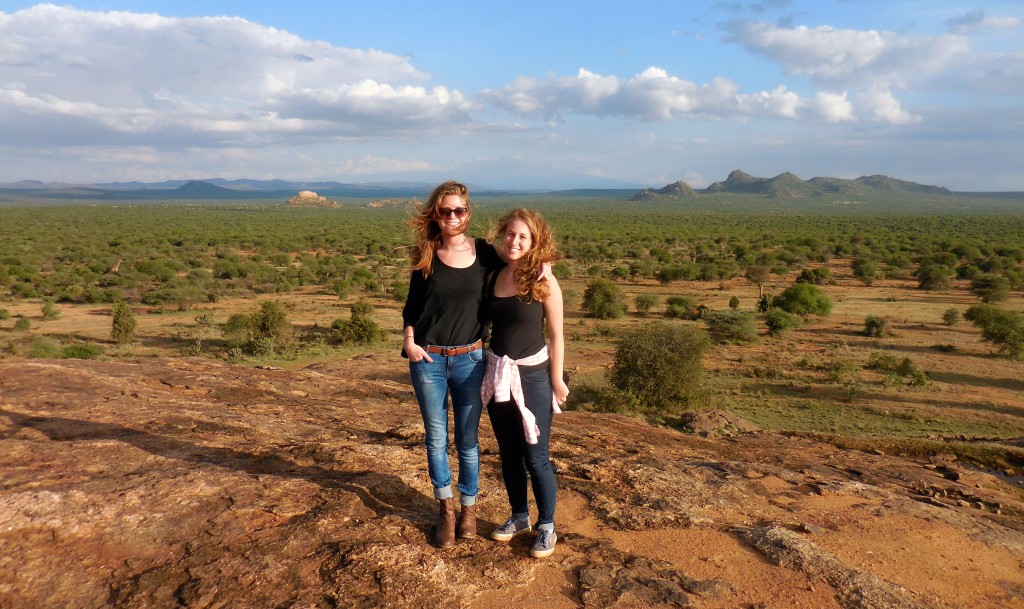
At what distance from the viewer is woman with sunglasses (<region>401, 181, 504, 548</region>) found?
3.12 m

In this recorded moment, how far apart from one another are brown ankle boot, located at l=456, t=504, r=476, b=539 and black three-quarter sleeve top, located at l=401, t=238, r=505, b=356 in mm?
1063

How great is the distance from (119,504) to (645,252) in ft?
157

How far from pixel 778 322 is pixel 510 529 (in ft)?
67.7

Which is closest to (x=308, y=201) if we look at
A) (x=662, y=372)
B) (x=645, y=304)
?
(x=645, y=304)

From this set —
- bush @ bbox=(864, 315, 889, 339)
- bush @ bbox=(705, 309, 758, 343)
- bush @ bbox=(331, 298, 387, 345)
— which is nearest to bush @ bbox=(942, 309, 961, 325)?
bush @ bbox=(864, 315, 889, 339)

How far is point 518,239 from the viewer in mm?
3014

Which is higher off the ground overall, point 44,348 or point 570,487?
point 570,487

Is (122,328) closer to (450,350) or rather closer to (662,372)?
(662,372)

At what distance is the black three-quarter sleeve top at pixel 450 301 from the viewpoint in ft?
10.2

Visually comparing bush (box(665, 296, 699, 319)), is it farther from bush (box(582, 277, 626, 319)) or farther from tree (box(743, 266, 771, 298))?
tree (box(743, 266, 771, 298))

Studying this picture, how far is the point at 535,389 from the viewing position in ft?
10.4

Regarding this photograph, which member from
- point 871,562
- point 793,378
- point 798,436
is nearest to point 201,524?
point 871,562

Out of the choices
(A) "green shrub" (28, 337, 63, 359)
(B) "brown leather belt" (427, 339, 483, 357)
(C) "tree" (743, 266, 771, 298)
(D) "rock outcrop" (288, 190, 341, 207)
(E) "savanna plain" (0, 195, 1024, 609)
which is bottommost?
(A) "green shrub" (28, 337, 63, 359)

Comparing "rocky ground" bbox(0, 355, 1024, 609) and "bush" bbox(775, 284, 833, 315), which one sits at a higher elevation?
"rocky ground" bbox(0, 355, 1024, 609)
